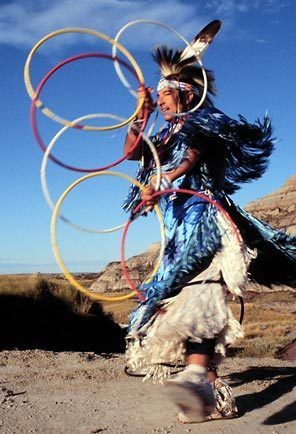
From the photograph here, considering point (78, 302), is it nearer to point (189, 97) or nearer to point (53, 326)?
point (53, 326)

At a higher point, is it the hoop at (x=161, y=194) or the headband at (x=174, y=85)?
the headband at (x=174, y=85)

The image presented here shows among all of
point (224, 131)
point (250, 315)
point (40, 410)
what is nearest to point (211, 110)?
point (224, 131)

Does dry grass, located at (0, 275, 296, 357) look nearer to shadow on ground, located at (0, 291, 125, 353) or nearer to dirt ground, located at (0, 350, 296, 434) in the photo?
shadow on ground, located at (0, 291, 125, 353)

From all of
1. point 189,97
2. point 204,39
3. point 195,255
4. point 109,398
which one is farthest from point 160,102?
point 109,398

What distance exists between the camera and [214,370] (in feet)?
17.0

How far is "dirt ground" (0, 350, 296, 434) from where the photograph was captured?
5.00 m

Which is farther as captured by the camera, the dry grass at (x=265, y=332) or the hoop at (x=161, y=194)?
the dry grass at (x=265, y=332)

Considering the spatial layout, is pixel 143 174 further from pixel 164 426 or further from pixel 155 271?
pixel 164 426

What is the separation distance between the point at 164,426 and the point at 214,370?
58 centimetres

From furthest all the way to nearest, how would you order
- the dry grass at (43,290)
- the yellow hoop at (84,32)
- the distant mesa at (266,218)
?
the distant mesa at (266,218), the dry grass at (43,290), the yellow hoop at (84,32)

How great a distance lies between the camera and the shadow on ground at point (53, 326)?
12.9 metres

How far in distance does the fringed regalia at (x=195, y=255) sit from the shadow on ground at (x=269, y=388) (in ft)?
2.88

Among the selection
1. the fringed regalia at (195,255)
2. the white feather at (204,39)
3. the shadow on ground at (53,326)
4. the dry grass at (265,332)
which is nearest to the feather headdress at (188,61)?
the white feather at (204,39)

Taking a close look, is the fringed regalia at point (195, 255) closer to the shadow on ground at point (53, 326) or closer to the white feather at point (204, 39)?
the white feather at point (204, 39)
